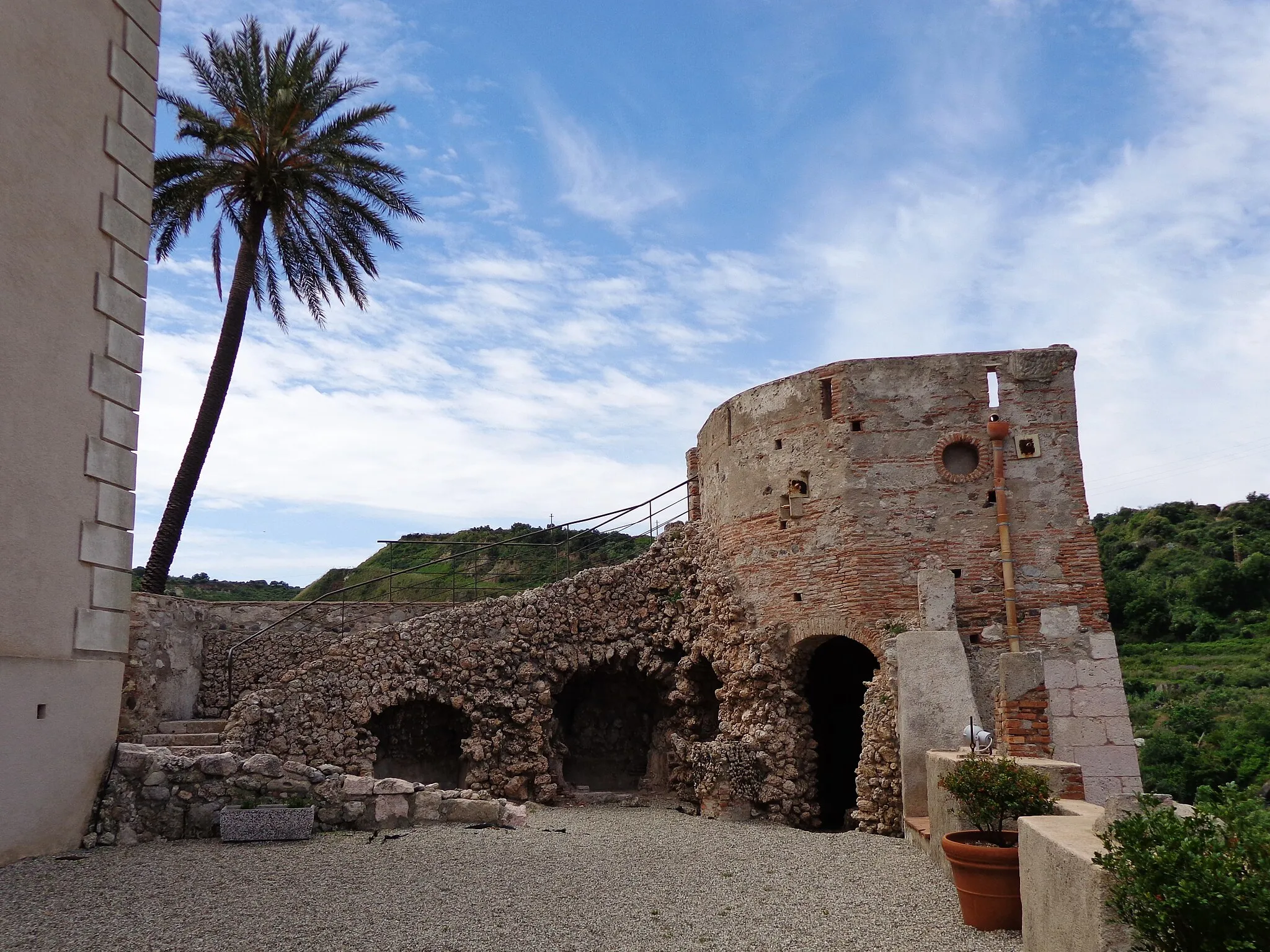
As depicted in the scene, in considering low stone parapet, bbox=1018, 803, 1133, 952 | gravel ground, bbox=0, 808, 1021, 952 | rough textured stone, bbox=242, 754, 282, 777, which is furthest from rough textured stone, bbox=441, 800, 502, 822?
low stone parapet, bbox=1018, 803, 1133, 952

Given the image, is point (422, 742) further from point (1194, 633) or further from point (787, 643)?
point (1194, 633)

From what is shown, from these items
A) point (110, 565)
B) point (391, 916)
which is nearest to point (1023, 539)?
point (391, 916)

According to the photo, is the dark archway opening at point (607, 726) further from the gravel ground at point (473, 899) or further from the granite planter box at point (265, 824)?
the granite planter box at point (265, 824)

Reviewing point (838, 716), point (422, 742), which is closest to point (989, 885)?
point (838, 716)

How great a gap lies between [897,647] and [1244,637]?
27339 mm

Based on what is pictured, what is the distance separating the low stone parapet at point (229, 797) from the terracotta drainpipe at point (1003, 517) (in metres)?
6.84

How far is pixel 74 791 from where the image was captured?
892 cm

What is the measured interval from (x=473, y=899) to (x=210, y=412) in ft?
43.9

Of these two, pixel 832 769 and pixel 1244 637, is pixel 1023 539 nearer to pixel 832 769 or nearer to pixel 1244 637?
pixel 832 769

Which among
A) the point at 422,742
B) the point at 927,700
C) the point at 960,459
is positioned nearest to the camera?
the point at 927,700

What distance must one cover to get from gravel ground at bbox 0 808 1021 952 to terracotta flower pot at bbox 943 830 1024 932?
130 mm

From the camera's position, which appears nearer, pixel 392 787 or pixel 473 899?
pixel 473 899

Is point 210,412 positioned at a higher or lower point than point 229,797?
higher

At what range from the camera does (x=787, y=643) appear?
15.0 m
